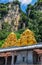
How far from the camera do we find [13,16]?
78375 mm

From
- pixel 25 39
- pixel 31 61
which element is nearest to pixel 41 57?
pixel 31 61

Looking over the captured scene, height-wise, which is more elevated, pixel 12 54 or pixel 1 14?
pixel 12 54

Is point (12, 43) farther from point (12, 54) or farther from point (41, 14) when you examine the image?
point (41, 14)

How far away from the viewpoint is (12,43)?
45219mm

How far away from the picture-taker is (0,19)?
7588 cm

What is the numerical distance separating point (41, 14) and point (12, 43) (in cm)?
2816

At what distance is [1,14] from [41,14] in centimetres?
1126

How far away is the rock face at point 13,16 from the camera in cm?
7650

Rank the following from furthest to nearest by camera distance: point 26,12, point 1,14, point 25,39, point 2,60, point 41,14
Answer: point 26,12
point 1,14
point 41,14
point 25,39
point 2,60

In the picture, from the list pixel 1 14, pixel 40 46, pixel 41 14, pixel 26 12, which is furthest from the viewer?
pixel 26 12

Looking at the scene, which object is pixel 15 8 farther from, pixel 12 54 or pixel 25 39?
pixel 12 54

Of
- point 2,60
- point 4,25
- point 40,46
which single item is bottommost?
point 4,25

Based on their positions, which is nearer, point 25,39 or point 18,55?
point 18,55

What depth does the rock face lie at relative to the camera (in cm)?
7650
